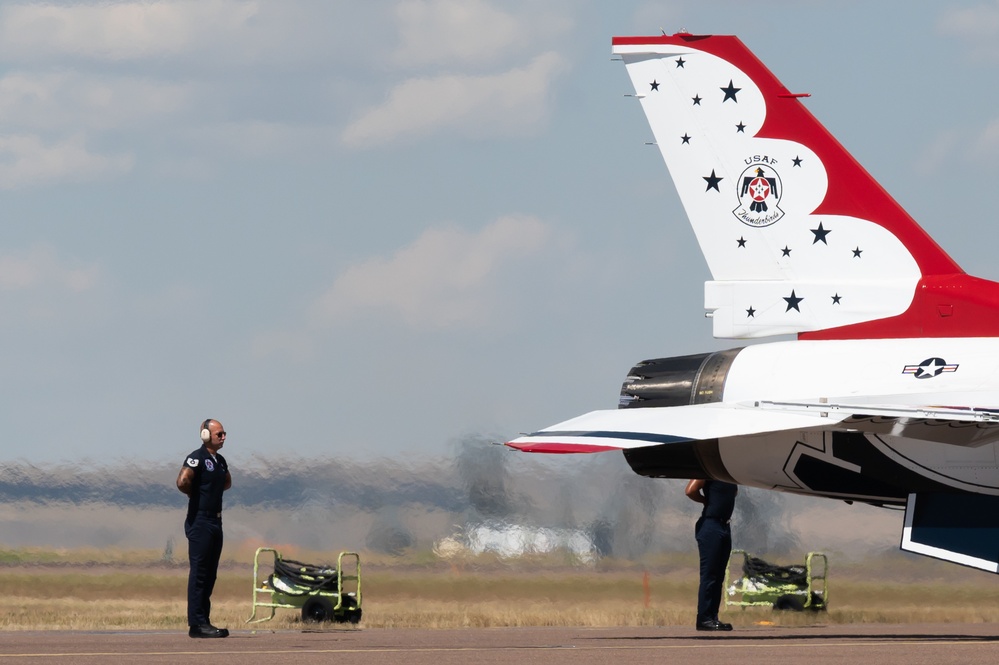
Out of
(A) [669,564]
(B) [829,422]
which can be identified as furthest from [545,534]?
(B) [829,422]

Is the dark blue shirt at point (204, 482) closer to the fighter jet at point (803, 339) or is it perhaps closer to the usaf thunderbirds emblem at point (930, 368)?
the fighter jet at point (803, 339)

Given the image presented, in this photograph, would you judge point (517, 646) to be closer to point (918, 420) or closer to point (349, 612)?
point (918, 420)

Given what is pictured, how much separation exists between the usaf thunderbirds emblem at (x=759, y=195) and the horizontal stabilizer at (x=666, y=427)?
2.09m

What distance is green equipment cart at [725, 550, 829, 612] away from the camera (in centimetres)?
1731

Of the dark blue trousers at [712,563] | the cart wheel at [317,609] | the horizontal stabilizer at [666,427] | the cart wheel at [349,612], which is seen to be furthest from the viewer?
the cart wheel at [349,612]

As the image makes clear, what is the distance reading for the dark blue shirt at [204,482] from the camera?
1343cm

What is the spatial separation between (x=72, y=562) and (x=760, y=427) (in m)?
9.98

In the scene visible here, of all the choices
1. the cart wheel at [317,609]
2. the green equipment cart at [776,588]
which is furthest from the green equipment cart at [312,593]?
the green equipment cart at [776,588]

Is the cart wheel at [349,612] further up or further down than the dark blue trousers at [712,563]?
further down

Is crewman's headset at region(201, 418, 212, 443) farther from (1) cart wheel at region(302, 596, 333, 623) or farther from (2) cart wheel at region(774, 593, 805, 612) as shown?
(2) cart wheel at region(774, 593, 805, 612)

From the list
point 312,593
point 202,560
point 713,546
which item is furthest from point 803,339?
point 202,560

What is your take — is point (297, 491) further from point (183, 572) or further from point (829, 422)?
point (829, 422)

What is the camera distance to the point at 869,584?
18.1 m

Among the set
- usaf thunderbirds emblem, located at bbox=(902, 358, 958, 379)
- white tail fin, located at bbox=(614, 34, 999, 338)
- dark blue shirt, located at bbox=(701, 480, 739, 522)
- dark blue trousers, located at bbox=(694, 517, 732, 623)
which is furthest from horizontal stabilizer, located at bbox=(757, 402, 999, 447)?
dark blue trousers, located at bbox=(694, 517, 732, 623)
